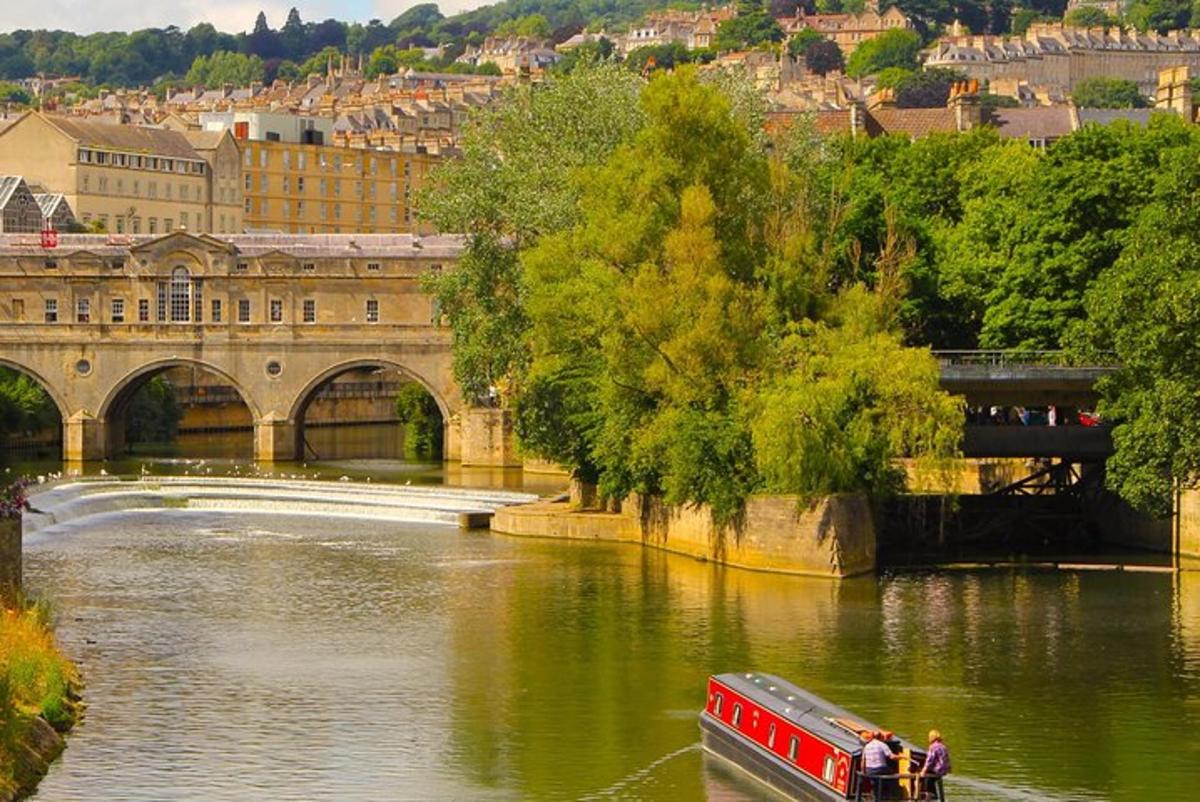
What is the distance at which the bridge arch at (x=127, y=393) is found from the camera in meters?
104

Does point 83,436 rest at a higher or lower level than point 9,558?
higher

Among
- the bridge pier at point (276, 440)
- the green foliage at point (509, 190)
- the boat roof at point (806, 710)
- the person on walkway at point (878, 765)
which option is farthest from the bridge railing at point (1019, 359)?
the bridge pier at point (276, 440)

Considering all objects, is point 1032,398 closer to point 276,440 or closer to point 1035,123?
point 276,440

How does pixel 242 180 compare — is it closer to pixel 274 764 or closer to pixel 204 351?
pixel 204 351

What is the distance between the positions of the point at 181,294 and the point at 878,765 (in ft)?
239

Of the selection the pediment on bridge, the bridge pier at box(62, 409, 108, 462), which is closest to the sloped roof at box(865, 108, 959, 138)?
the pediment on bridge

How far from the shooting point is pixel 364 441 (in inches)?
4815

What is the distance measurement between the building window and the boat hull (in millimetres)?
65786

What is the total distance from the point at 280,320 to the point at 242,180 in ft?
265

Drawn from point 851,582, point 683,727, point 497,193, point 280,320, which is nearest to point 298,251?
point 280,320

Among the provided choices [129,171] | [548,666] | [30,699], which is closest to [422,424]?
[548,666]

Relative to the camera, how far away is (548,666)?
1994 inches

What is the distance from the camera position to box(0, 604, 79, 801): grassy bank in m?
39.2

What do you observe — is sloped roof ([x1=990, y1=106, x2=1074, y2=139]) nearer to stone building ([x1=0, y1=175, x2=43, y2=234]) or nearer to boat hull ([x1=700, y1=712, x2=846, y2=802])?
stone building ([x1=0, y1=175, x2=43, y2=234])
